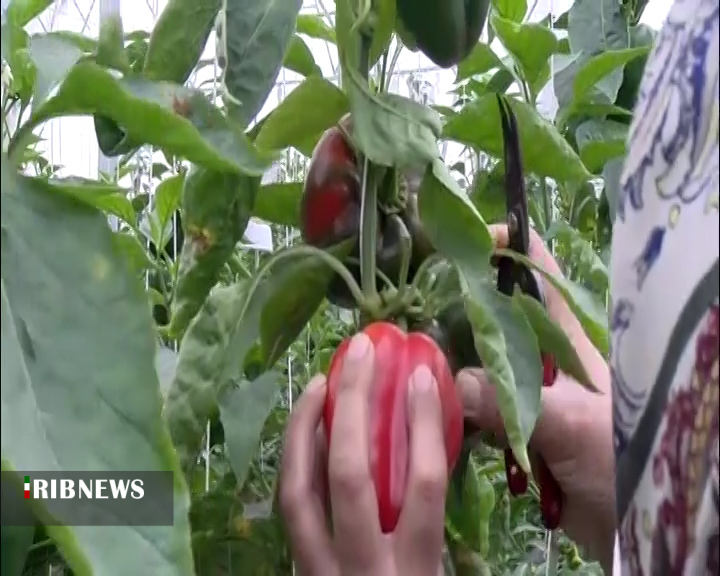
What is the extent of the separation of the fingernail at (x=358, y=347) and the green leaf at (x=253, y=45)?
13cm

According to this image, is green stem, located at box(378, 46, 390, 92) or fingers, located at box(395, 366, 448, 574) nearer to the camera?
fingers, located at box(395, 366, 448, 574)

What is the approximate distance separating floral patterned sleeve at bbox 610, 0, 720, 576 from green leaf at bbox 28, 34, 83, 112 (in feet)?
0.90

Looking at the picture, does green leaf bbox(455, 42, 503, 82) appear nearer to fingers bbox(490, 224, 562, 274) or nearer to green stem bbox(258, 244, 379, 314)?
fingers bbox(490, 224, 562, 274)

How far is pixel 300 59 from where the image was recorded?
62 centimetres

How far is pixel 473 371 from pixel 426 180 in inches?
5.3

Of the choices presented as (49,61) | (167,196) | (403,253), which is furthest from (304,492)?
(167,196)

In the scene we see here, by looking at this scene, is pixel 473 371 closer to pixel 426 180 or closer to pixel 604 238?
pixel 426 180

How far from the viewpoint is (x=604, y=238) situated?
3.06 feet

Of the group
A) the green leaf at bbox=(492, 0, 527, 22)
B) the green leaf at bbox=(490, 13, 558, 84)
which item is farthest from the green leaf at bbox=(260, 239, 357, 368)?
the green leaf at bbox=(492, 0, 527, 22)

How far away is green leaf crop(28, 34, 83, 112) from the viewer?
0.41m

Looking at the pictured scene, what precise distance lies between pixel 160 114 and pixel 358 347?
182 millimetres

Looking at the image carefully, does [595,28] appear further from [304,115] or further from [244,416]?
[244,416]

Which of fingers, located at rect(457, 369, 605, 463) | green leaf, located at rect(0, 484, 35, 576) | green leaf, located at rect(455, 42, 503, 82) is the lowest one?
green leaf, located at rect(0, 484, 35, 576)

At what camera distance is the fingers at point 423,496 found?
464mm
